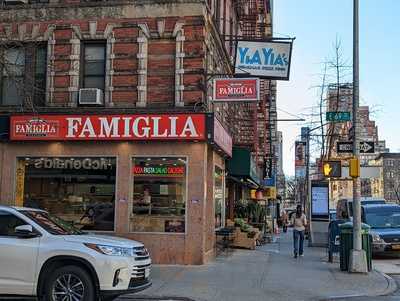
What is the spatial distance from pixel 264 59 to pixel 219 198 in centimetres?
566

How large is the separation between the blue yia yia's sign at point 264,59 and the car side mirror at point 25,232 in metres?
8.98

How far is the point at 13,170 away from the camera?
17.1 metres

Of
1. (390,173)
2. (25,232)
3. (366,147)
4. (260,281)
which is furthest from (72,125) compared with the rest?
(390,173)

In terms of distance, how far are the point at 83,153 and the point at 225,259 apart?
5341 mm

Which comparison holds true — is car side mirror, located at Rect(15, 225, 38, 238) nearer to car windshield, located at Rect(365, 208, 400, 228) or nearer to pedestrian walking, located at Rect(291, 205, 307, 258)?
pedestrian walking, located at Rect(291, 205, 307, 258)

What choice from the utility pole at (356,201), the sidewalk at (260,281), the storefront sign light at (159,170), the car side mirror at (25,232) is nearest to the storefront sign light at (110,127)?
the storefront sign light at (159,170)

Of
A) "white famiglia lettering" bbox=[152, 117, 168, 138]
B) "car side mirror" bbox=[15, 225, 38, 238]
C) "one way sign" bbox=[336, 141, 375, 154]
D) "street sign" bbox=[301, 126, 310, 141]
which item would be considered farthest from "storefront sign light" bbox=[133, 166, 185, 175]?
"street sign" bbox=[301, 126, 310, 141]

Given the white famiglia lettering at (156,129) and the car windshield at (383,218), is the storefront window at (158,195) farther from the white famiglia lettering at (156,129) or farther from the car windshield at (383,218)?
the car windshield at (383,218)

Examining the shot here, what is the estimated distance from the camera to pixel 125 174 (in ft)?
53.8

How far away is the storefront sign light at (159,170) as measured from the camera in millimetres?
16266

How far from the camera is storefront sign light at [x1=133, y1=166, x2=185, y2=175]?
53.4 ft

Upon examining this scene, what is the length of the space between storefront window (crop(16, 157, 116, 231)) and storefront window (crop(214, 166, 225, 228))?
3888 millimetres

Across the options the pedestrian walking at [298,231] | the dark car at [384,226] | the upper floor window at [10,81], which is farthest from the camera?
the dark car at [384,226]

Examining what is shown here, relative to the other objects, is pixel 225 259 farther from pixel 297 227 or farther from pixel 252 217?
pixel 252 217
